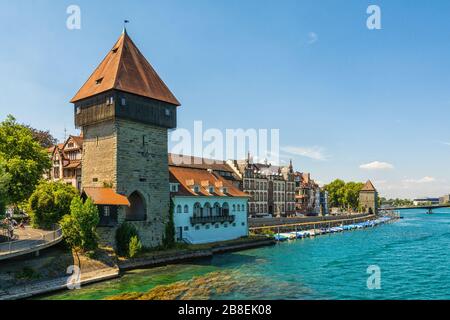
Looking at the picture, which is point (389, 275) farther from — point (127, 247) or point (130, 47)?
point (130, 47)

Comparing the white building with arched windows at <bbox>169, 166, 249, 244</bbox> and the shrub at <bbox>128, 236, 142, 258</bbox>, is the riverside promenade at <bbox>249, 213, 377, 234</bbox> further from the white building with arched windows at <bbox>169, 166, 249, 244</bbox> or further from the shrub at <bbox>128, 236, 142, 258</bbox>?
the shrub at <bbox>128, 236, 142, 258</bbox>

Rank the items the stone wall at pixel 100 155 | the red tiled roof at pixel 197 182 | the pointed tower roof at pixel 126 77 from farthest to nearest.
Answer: the red tiled roof at pixel 197 182 < the pointed tower roof at pixel 126 77 < the stone wall at pixel 100 155

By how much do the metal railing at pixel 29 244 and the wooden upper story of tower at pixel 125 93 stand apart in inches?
549

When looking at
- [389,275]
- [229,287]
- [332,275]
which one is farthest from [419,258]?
[229,287]

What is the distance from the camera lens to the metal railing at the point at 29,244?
2647 cm

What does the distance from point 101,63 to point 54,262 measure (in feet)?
82.4

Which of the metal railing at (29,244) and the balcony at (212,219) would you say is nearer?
the metal railing at (29,244)

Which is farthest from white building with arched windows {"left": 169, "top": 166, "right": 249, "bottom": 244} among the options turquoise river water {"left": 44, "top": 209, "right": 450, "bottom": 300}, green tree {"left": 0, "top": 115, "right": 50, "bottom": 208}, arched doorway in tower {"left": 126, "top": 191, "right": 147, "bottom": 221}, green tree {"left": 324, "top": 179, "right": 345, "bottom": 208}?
green tree {"left": 324, "top": 179, "right": 345, "bottom": 208}

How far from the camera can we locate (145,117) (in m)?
43.4

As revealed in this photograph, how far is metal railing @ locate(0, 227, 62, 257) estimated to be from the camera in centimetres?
2647

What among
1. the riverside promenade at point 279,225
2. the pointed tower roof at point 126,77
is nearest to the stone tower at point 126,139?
the pointed tower roof at point 126,77

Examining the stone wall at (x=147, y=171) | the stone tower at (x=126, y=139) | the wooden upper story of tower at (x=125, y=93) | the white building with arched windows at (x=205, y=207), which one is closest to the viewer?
the stone tower at (x=126, y=139)

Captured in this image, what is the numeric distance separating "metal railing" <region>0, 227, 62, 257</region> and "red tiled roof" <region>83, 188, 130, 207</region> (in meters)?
4.38

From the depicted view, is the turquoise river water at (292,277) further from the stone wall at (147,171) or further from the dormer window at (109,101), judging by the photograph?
the dormer window at (109,101)
